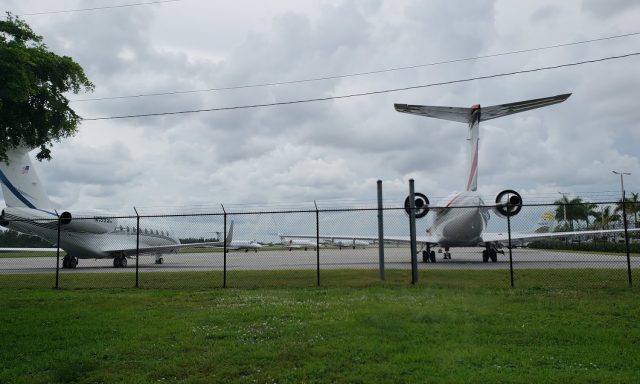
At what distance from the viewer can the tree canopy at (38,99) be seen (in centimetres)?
933

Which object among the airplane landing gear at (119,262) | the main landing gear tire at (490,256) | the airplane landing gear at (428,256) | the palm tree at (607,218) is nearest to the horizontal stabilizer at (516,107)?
the main landing gear tire at (490,256)

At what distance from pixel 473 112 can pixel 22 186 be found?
81.0 feet

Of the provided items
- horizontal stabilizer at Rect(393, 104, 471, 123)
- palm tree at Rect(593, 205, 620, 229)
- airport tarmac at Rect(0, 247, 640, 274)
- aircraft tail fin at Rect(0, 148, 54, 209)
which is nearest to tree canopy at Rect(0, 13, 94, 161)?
airport tarmac at Rect(0, 247, 640, 274)

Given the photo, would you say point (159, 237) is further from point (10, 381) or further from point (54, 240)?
point (10, 381)

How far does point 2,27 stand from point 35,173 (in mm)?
22933

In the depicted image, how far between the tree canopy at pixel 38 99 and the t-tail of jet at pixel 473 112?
1498 centimetres

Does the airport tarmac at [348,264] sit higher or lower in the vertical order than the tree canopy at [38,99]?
lower

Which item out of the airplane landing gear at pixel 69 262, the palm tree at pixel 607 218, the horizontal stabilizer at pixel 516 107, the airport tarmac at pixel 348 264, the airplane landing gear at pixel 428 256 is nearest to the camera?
the horizontal stabilizer at pixel 516 107

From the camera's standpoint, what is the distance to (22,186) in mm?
28328

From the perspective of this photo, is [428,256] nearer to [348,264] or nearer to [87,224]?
[348,264]

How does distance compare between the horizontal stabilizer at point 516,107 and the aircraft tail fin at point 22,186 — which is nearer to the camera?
the horizontal stabilizer at point 516,107

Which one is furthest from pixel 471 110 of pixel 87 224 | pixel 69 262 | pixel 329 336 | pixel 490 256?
pixel 69 262

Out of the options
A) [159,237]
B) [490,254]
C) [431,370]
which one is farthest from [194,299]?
[159,237]

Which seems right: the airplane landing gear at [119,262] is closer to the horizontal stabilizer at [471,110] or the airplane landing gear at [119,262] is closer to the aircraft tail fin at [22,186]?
the aircraft tail fin at [22,186]
